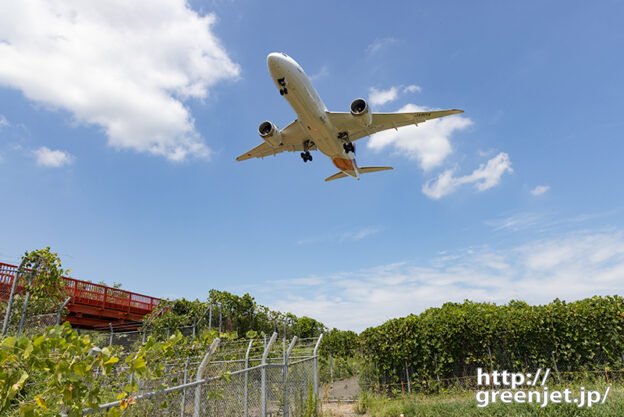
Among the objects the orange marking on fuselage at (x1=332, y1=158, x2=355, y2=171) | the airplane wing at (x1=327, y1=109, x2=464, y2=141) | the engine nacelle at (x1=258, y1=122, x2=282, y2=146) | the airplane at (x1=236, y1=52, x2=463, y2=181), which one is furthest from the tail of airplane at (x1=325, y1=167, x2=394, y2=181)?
the engine nacelle at (x1=258, y1=122, x2=282, y2=146)

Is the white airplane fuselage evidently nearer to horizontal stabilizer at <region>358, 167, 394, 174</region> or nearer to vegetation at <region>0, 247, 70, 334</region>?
horizontal stabilizer at <region>358, 167, 394, 174</region>

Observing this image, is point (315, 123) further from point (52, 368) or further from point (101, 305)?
point (52, 368)

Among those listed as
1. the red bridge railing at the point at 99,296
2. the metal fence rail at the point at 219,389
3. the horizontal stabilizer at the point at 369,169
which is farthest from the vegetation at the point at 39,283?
the horizontal stabilizer at the point at 369,169

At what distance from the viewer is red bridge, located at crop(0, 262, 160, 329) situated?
600 inches

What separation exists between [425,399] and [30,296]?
1340 cm

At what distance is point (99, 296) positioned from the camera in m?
16.5

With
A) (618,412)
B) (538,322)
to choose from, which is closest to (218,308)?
(538,322)

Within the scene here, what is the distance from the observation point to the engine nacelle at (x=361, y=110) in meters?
16.1

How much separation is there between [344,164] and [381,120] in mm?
3150

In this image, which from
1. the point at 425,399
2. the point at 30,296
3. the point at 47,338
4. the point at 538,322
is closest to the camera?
the point at 47,338

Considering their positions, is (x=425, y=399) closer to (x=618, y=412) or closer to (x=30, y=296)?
(x=618, y=412)

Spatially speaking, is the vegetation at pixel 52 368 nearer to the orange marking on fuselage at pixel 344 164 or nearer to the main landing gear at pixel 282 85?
the main landing gear at pixel 282 85

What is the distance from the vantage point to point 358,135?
19.4 metres

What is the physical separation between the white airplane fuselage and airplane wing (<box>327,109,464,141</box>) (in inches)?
19.6
